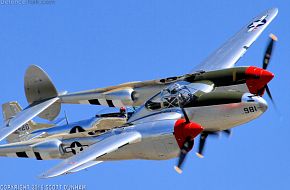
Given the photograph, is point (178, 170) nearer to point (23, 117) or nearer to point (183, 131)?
point (183, 131)

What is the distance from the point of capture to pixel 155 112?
1592 inches

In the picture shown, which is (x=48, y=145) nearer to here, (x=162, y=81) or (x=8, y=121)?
(x=8, y=121)

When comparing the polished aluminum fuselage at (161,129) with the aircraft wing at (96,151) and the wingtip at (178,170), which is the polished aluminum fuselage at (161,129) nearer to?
the aircraft wing at (96,151)

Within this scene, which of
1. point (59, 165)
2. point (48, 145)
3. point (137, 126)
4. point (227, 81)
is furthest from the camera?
point (227, 81)

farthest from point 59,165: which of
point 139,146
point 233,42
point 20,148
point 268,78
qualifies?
point 233,42

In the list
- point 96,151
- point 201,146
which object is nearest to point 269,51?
point 201,146

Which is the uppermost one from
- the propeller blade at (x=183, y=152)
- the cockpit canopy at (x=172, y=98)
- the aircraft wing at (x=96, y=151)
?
the cockpit canopy at (x=172, y=98)

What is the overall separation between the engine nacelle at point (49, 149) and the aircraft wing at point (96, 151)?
2175mm

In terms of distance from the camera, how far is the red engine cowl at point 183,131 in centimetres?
3650

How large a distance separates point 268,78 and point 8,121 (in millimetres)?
14027

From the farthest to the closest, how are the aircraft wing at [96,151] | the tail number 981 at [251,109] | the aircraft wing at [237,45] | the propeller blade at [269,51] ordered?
the aircraft wing at [237,45]
the propeller blade at [269,51]
the tail number 981 at [251,109]
the aircraft wing at [96,151]

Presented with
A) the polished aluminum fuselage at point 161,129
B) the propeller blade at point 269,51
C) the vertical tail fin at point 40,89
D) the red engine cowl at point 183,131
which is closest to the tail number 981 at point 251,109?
the polished aluminum fuselage at point 161,129

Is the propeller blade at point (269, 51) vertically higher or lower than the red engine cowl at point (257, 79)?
higher

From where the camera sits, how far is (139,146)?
37.5 meters
